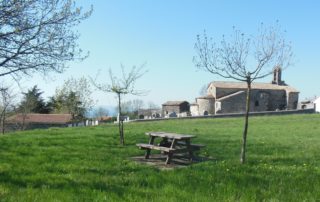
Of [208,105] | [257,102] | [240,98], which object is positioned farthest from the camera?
[257,102]

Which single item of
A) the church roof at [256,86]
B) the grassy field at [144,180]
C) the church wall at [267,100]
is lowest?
the grassy field at [144,180]

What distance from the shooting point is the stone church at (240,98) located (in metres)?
77.8

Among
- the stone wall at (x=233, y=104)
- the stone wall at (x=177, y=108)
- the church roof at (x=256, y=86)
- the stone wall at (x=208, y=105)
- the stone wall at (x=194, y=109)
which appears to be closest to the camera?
the stone wall at (x=233, y=104)

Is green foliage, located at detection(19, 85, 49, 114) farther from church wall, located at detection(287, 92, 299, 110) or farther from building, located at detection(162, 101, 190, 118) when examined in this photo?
church wall, located at detection(287, 92, 299, 110)

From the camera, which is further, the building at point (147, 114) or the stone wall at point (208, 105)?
the stone wall at point (208, 105)

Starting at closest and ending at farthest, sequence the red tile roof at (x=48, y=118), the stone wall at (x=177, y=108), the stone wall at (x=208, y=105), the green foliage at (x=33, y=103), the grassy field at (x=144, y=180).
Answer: the grassy field at (x=144, y=180), the green foliage at (x=33, y=103), the red tile roof at (x=48, y=118), the stone wall at (x=208, y=105), the stone wall at (x=177, y=108)

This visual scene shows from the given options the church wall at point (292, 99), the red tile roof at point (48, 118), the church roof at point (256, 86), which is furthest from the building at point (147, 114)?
the church wall at point (292, 99)

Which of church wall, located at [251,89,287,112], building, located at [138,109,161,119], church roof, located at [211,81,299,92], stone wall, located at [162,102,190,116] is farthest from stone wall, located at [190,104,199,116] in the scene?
church wall, located at [251,89,287,112]

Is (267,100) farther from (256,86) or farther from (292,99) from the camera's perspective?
(292,99)

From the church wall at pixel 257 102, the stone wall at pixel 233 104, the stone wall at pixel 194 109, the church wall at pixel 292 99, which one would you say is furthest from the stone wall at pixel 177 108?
the church wall at pixel 292 99

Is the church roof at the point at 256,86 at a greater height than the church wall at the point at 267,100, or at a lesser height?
greater

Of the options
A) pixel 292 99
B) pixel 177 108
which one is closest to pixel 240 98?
pixel 292 99

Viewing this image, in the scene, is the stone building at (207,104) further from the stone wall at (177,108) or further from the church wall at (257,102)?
the stone wall at (177,108)

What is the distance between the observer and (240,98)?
77562 mm
